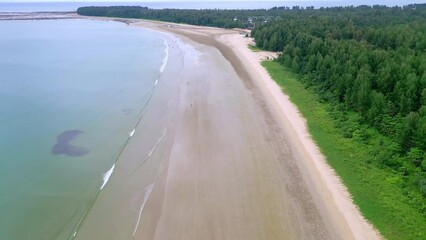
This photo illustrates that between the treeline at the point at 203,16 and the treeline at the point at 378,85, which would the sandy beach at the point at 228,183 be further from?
the treeline at the point at 203,16

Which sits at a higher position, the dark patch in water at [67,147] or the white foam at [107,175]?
the white foam at [107,175]

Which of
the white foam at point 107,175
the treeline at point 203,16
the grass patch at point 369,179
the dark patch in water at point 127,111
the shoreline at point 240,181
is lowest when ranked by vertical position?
the white foam at point 107,175

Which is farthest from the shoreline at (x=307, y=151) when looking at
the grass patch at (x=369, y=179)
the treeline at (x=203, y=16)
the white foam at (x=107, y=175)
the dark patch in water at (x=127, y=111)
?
the treeline at (x=203, y=16)

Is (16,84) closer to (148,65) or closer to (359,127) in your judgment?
(148,65)

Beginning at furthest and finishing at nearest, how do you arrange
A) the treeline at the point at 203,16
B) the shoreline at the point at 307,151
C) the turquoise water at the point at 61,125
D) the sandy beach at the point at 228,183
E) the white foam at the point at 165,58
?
the treeline at the point at 203,16 < the white foam at the point at 165,58 < the turquoise water at the point at 61,125 < the shoreline at the point at 307,151 < the sandy beach at the point at 228,183

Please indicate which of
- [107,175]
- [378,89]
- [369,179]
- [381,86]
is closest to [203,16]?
[378,89]

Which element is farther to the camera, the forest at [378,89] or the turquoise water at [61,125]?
the forest at [378,89]

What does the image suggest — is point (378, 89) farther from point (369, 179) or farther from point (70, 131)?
point (70, 131)
